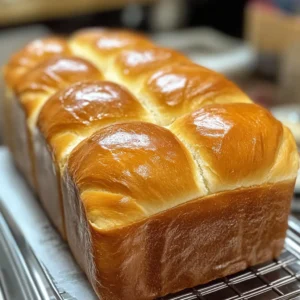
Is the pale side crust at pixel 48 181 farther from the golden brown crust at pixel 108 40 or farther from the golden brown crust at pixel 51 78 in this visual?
the golden brown crust at pixel 108 40

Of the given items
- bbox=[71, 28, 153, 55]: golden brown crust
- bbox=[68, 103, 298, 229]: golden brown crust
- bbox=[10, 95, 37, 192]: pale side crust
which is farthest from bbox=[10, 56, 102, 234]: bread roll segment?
bbox=[68, 103, 298, 229]: golden brown crust

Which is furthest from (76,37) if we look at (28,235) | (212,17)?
(212,17)

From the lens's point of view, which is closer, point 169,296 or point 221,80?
point 169,296

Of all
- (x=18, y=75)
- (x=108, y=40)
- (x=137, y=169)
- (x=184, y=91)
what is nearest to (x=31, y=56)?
(x=18, y=75)

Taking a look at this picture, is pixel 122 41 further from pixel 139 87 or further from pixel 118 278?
pixel 118 278

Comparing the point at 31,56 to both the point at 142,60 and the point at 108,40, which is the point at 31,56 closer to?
the point at 108,40

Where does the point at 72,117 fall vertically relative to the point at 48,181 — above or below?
above

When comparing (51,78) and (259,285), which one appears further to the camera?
(51,78)

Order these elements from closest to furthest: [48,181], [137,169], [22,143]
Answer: [137,169], [48,181], [22,143]
